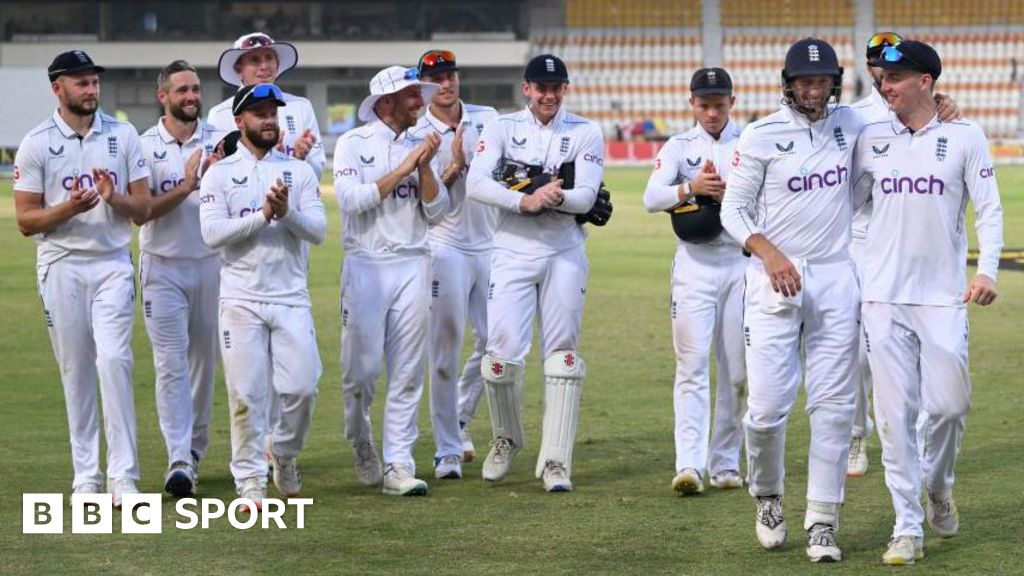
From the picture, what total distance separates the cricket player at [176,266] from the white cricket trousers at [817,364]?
323cm

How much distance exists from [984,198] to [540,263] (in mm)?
2733

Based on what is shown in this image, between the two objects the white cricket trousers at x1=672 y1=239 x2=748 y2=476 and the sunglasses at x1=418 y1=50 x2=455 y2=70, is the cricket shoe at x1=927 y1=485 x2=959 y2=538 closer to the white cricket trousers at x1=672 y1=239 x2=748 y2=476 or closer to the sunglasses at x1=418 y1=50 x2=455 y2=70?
the white cricket trousers at x1=672 y1=239 x2=748 y2=476

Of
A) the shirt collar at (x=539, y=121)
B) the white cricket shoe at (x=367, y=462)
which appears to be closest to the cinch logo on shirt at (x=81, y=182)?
the white cricket shoe at (x=367, y=462)

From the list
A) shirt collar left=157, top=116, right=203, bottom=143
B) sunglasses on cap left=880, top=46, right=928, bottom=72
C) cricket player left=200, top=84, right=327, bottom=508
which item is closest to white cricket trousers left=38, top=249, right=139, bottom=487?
cricket player left=200, top=84, right=327, bottom=508

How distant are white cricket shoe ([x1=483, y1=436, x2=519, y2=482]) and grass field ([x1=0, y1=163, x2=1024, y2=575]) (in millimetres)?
87

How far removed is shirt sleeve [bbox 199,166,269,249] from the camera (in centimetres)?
847

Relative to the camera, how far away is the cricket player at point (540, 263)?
927cm

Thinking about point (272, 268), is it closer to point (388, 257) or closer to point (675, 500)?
point (388, 257)

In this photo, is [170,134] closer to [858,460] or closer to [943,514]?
[858,460]

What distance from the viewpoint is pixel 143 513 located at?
838cm

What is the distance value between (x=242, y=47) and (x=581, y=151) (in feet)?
6.82

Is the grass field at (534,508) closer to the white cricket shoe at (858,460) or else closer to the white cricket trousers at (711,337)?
the white cricket shoe at (858,460)

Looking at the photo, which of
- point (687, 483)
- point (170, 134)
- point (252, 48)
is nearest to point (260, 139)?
point (170, 134)

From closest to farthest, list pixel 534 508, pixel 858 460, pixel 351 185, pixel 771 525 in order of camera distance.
Answer: pixel 771 525 < pixel 534 508 < pixel 351 185 < pixel 858 460
